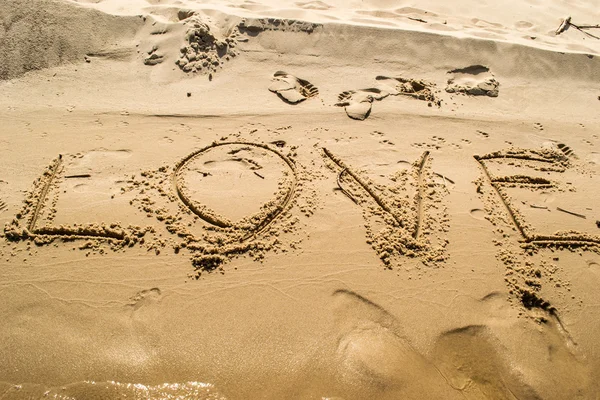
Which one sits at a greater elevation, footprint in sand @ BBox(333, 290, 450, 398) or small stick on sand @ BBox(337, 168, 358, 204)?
small stick on sand @ BBox(337, 168, 358, 204)

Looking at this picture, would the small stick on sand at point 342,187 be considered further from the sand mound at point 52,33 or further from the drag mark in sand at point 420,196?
the sand mound at point 52,33

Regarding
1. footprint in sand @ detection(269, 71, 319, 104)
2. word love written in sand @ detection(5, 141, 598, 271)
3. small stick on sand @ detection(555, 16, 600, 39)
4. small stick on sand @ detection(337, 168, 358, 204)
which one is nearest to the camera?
word love written in sand @ detection(5, 141, 598, 271)

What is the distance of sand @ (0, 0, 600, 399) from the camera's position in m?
2.22

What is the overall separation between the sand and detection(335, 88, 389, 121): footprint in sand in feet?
0.10

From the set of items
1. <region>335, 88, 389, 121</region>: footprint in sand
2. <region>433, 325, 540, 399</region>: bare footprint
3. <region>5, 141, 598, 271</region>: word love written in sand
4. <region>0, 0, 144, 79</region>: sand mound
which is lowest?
<region>433, 325, 540, 399</region>: bare footprint

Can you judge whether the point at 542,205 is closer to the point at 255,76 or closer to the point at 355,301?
the point at 355,301

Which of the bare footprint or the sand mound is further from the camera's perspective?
the sand mound

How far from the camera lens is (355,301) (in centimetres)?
249

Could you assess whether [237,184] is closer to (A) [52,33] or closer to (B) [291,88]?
(B) [291,88]

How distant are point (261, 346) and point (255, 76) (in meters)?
3.44

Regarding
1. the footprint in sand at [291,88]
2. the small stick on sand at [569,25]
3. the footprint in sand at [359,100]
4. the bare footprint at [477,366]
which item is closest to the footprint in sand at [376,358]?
the bare footprint at [477,366]

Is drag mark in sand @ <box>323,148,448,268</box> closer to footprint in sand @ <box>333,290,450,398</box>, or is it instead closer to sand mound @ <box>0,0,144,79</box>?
footprint in sand @ <box>333,290,450,398</box>

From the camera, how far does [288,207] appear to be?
304cm

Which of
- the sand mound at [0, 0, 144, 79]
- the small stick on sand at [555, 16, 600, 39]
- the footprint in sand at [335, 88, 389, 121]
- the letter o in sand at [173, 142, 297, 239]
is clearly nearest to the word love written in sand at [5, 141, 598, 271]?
the letter o in sand at [173, 142, 297, 239]
